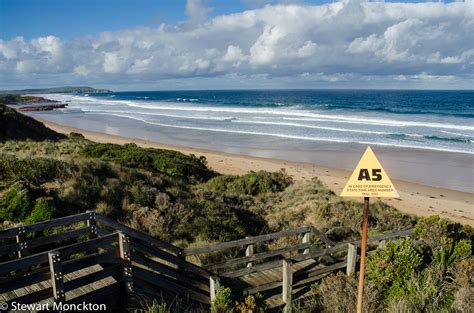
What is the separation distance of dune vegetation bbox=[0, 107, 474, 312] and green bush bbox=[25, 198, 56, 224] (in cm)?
2

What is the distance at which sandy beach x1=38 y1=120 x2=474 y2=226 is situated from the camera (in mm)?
15256

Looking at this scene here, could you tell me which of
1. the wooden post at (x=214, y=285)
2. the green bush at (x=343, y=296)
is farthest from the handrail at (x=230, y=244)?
the green bush at (x=343, y=296)

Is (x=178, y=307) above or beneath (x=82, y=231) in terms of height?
beneath

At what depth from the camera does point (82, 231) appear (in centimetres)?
595

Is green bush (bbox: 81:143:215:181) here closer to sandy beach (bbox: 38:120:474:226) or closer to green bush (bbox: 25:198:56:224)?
sandy beach (bbox: 38:120:474:226)

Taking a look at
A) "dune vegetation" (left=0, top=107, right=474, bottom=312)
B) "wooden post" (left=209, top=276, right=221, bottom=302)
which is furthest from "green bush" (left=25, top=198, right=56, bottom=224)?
"wooden post" (left=209, top=276, right=221, bottom=302)

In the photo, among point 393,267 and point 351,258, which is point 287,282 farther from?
point 393,267

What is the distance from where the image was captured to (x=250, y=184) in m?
15.1

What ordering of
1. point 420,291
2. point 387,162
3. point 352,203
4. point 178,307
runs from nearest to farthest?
point 178,307
point 420,291
point 352,203
point 387,162

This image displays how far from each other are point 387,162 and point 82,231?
21.8m

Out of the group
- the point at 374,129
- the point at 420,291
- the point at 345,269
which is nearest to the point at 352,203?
the point at 345,269

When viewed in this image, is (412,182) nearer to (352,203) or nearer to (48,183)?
(352,203)

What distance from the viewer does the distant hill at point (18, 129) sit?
20297 mm

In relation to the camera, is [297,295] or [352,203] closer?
[297,295]
